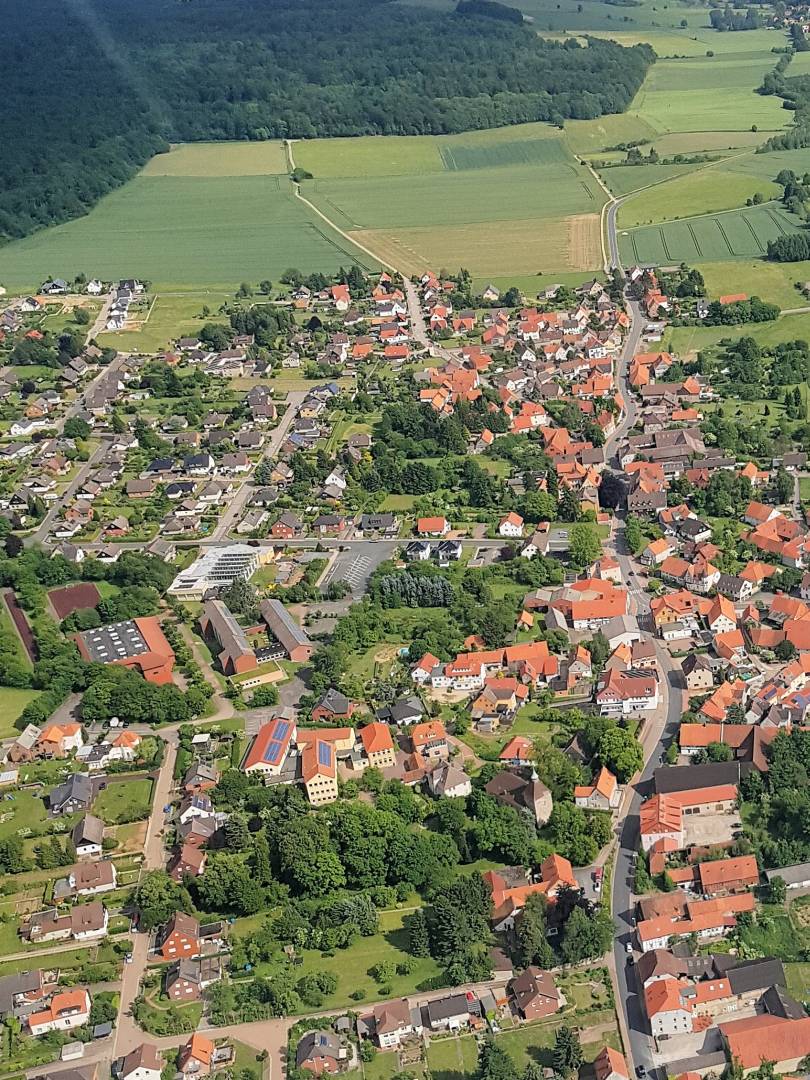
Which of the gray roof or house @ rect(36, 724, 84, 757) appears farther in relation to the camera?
house @ rect(36, 724, 84, 757)

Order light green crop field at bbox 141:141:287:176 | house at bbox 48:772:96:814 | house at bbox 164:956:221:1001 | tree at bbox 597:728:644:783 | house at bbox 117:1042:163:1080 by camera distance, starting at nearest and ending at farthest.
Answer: house at bbox 117:1042:163:1080 < house at bbox 164:956:221:1001 < tree at bbox 597:728:644:783 < house at bbox 48:772:96:814 < light green crop field at bbox 141:141:287:176

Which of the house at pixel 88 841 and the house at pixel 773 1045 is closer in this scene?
the house at pixel 773 1045

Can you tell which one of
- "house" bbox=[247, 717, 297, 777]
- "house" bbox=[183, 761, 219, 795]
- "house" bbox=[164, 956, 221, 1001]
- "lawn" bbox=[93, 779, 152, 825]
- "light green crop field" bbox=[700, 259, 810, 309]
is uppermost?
"house" bbox=[164, 956, 221, 1001]

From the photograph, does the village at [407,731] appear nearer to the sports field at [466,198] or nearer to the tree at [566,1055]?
the tree at [566,1055]

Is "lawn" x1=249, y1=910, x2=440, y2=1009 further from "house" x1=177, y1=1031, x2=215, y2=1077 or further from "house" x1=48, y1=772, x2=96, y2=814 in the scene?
"house" x1=48, y1=772, x2=96, y2=814

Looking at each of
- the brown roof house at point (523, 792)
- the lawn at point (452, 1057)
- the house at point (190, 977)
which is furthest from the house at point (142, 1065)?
the brown roof house at point (523, 792)

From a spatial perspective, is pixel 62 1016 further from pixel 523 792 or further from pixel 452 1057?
pixel 523 792

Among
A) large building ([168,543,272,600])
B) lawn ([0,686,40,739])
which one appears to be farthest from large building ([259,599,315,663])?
lawn ([0,686,40,739])
